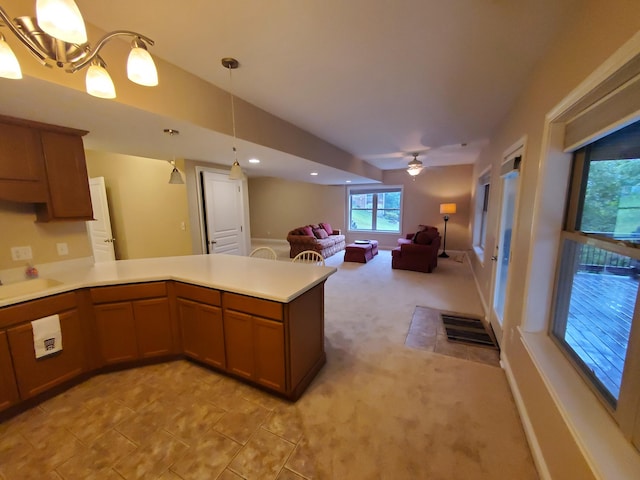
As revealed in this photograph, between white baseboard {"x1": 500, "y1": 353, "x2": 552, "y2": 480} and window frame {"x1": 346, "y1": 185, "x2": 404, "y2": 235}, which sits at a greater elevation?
window frame {"x1": 346, "y1": 185, "x2": 404, "y2": 235}

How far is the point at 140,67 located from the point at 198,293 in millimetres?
1666

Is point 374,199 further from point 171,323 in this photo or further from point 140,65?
point 140,65

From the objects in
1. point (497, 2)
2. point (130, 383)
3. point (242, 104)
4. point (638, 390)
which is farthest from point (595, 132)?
point (130, 383)

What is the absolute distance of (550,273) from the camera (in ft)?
5.61

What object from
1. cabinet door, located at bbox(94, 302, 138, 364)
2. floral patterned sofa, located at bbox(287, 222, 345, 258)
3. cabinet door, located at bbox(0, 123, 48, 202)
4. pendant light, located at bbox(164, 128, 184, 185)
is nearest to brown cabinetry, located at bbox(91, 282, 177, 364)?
cabinet door, located at bbox(94, 302, 138, 364)

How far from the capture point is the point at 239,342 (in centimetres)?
207

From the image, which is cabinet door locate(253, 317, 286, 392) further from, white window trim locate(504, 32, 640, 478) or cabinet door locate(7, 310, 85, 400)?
white window trim locate(504, 32, 640, 478)

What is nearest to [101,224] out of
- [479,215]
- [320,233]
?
[320,233]

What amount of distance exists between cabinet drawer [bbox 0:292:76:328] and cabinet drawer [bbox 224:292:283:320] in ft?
4.13

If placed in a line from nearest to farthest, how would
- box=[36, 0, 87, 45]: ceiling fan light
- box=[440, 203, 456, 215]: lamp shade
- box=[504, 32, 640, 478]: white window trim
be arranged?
box=[36, 0, 87, 45]: ceiling fan light
box=[504, 32, 640, 478]: white window trim
box=[440, 203, 456, 215]: lamp shade

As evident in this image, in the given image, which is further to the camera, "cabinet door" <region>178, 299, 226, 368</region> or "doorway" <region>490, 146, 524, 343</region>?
"doorway" <region>490, 146, 524, 343</region>

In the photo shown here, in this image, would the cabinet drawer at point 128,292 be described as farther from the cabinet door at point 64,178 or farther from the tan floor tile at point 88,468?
the tan floor tile at point 88,468

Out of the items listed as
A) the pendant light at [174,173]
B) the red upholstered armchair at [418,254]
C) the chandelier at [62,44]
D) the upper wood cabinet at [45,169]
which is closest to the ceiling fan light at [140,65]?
the chandelier at [62,44]

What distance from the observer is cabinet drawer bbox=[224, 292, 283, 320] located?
184cm
